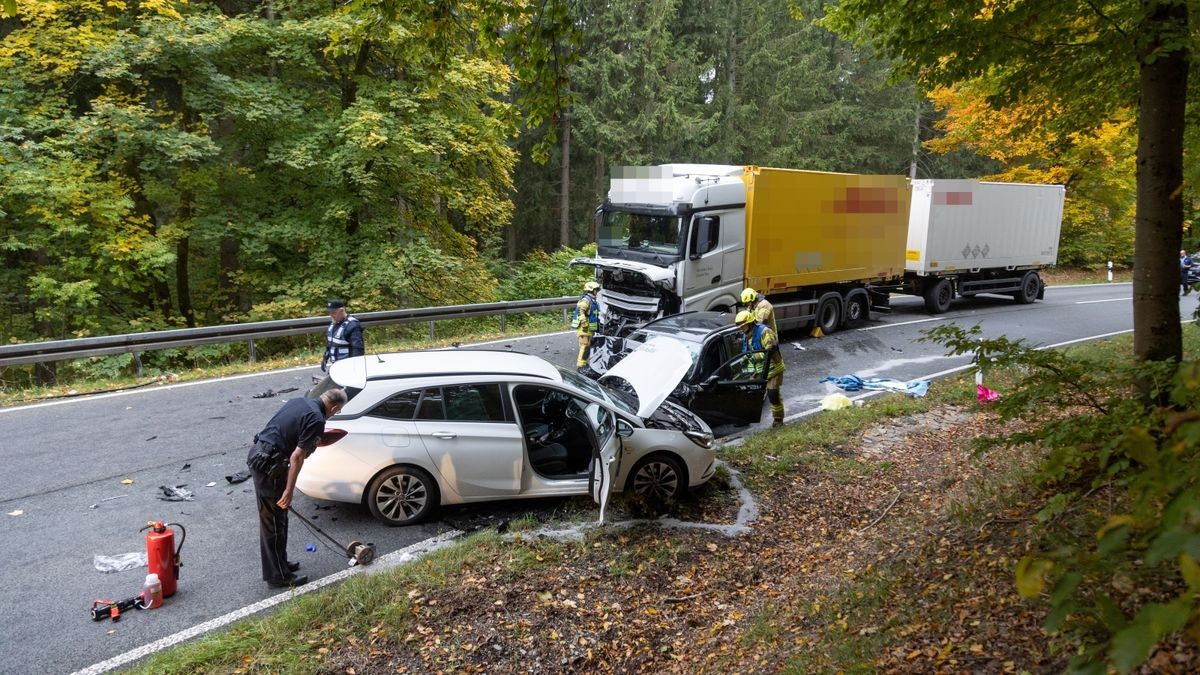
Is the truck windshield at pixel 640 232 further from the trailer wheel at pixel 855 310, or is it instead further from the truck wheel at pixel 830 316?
the trailer wheel at pixel 855 310

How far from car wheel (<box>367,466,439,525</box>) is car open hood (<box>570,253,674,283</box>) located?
23.8ft

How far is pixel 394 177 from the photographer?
1648 centimetres

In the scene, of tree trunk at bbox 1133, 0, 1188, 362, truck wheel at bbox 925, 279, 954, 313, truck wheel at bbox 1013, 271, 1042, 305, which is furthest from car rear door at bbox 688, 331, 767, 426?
truck wheel at bbox 1013, 271, 1042, 305

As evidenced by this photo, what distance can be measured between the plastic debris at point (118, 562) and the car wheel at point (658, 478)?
427cm

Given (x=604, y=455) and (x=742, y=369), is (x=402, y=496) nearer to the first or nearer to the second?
(x=604, y=455)

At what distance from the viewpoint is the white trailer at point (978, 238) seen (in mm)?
18422

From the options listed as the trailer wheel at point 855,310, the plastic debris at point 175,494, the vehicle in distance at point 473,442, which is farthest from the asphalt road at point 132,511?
the trailer wheel at point 855,310

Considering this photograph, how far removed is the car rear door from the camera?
9.25 m

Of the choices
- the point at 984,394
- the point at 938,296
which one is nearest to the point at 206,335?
the point at 984,394

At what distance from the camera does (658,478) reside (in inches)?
280

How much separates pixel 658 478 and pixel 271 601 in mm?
3586

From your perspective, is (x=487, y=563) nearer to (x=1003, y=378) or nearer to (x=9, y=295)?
(x=1003, y=378)

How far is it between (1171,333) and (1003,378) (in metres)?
6.85

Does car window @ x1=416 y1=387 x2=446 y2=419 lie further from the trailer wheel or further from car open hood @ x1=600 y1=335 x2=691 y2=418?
the trailer wheel
